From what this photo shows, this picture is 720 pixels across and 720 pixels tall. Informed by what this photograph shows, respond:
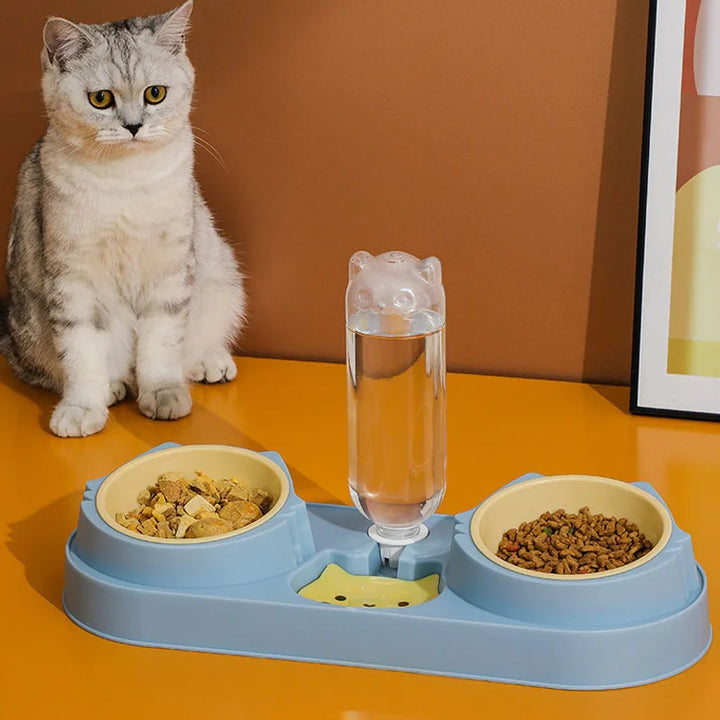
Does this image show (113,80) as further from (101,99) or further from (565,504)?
(565,504)

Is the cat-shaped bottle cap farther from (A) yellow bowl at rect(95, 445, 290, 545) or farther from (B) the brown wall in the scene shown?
(B) the brown wall

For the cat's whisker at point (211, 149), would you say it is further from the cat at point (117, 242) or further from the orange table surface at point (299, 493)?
the orange table surface at point (299, 493)

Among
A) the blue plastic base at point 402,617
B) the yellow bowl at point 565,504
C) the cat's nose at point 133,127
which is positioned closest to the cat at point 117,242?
the cat's nose at point 133,127

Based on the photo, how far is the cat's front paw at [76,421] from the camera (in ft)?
4.64

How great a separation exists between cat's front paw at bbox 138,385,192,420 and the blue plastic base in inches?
15.4

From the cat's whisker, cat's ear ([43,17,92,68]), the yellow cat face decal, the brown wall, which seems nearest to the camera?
the yellow cat face decal

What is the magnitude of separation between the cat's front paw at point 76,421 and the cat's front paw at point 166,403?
0.20 ft

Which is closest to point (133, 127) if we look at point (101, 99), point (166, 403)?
point (101, 99)

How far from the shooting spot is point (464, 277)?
4.99 feet

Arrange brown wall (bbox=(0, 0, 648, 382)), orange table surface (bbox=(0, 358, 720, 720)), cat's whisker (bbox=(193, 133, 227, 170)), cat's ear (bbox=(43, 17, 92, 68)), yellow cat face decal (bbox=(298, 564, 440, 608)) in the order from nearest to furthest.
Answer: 1. orange table surface (bbox=(0, 358, 720, 720))
2. yellow cat face decal (bbox=(298, 564, 440, 608))
3. cat's ear (bbox=(43, 17, 92, 68))
4. brown wall (bbox=(0, 0, 648, 382))
5. cat's whisker (bbox=(193, 133, 227, 170))

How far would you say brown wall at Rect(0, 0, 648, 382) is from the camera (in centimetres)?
141

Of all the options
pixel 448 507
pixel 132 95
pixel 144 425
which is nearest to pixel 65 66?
pixel 132 95

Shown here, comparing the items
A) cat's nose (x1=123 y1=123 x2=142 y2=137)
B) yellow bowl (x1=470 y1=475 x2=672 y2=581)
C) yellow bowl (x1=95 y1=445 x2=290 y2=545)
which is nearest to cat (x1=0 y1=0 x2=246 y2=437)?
cat's nose (x1=123 y1=123 x2=142 y2=137)

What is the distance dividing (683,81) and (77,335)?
2.58 feet
